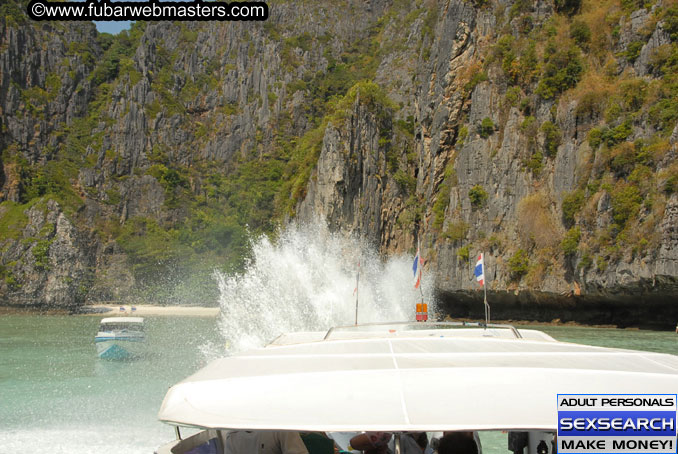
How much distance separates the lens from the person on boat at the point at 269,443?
457cm

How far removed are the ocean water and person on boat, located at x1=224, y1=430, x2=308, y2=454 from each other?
5.42 meters

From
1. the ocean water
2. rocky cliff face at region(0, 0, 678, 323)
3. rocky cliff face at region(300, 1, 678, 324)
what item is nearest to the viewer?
the ocean water

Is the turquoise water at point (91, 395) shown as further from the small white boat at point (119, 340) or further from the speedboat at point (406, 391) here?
the speedboat at point (406, 391)

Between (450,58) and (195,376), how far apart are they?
4939 cm

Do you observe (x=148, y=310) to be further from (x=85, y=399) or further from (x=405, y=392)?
(x=405, y=392)

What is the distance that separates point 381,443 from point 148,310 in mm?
72118

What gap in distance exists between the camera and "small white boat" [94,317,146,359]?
75.2 feet

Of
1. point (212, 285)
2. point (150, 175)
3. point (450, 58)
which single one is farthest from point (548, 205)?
point (150, 175)

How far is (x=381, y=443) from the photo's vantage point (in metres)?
4.67

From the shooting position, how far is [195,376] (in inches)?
145

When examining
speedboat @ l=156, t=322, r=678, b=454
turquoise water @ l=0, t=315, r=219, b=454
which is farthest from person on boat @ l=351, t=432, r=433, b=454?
turquoise water @ l=0, t=315, r=219, b=454

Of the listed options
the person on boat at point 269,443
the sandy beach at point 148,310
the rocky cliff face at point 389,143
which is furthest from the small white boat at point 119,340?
the sandy beach at point 148,310

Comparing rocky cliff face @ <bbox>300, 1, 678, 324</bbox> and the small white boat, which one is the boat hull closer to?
the small white boat

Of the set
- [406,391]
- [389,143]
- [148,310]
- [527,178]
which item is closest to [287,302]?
[406,391]
